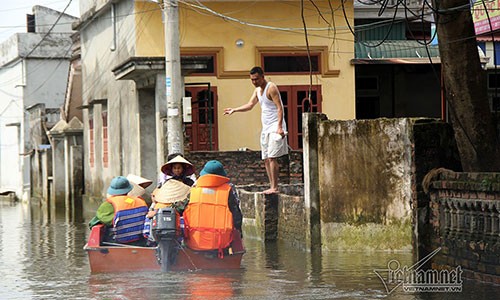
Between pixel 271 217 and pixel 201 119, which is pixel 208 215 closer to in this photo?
pixel 271 217

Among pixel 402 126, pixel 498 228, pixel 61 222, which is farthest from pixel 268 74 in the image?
pixel 498 228

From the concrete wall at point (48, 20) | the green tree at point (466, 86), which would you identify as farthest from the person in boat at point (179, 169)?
the concrete wall at point (48, 20)

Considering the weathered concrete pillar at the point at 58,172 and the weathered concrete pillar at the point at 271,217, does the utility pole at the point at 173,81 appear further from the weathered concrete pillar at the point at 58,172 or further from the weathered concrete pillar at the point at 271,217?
the weathered concrete pillar at the point at 58,172

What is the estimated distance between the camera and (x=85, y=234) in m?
23.1

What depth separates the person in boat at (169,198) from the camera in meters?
14.4

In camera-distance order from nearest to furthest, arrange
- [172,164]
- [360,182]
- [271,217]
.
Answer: [172,164], [360,182], [271,217]

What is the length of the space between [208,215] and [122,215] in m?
1.21

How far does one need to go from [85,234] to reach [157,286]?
1025cm

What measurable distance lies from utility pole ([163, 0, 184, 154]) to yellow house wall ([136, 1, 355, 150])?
5.34 m

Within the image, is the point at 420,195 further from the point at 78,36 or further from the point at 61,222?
the point at 78,36

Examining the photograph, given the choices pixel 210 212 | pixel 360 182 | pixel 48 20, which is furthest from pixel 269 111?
pixel 48 20

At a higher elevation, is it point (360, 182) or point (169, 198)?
point (360, 182)

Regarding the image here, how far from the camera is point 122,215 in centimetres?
1455

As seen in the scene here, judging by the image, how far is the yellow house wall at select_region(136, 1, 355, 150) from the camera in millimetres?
27125
